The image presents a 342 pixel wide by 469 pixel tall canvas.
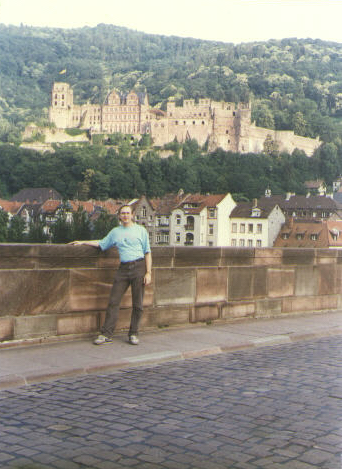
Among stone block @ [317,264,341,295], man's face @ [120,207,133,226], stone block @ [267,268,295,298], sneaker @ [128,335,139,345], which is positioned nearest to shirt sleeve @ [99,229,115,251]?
man's face @ [120,207,133,226]

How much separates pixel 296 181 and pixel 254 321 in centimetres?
11588

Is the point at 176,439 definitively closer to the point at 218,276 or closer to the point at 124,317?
the point at 124,317

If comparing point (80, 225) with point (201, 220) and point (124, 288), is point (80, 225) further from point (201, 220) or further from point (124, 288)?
point (124, 288)

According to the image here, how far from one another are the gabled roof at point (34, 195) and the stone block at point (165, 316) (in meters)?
94.0

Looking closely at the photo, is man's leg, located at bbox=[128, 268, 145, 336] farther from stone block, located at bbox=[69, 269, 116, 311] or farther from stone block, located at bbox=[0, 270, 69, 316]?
stone block, located at bbox=[0, 270, 69, 316]

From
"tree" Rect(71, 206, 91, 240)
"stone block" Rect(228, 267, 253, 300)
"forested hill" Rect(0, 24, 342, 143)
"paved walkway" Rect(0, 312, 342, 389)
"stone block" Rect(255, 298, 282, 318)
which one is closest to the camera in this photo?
"paved walkway" Rect(0, 312, 342, 389)

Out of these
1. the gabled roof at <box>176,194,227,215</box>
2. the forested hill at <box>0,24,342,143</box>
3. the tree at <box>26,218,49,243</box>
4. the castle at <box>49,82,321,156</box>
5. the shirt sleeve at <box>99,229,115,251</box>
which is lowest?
the tree at <box>26,218,49,243</box>

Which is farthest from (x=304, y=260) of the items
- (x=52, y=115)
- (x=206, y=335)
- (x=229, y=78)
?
(x=229, y=78)

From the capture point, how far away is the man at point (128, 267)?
716 cm

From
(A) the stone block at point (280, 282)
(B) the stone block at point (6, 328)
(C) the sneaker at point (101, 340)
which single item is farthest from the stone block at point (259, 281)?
(B) the stone block at point (6, 328)

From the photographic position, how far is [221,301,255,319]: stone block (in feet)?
31.0

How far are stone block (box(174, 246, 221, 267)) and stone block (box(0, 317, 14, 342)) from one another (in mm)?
2462

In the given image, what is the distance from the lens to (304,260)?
35.6 ft

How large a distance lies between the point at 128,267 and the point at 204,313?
2.20 m
